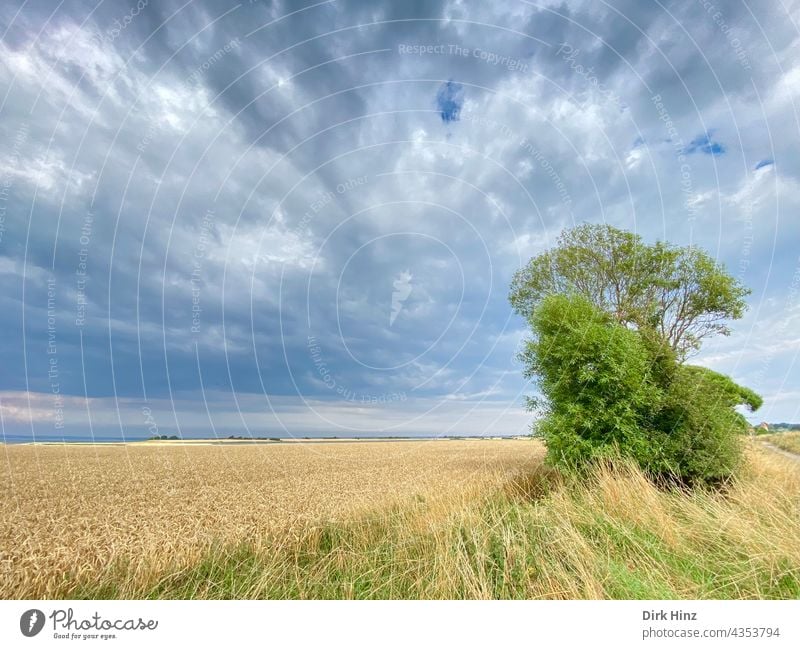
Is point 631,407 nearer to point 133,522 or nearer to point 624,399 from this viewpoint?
Answer: point 624,399

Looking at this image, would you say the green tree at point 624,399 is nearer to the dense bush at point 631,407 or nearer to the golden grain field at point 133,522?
the dense bush at point 631,407

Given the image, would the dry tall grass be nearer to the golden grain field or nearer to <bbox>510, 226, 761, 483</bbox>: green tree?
the golden grain field

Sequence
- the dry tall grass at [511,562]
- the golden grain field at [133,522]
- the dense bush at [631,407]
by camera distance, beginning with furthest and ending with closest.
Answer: the dense bush at [631,407], the golden grain field at [133,522], the dry tall grass at [511,562]

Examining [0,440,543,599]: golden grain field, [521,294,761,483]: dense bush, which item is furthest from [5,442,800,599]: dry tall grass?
[521,294,761,483]: dense bush

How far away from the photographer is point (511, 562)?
17.5 ft

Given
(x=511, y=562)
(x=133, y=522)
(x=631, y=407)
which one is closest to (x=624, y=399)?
(x=631, y=407)

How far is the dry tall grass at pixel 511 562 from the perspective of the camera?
4680 mm

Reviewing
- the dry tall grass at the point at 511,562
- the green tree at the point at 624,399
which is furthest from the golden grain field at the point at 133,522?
the green tree at the point at 624,399

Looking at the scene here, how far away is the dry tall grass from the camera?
4.68 m

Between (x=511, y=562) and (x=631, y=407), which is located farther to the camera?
(x=631, y=407)

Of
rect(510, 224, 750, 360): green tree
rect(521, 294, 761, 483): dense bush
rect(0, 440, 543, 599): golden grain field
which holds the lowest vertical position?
rect(0, 440, 543, 599): golden grain field

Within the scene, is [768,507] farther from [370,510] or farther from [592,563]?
[370,510]

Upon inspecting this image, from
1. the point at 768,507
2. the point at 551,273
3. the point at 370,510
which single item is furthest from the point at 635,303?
the point at 370,510
